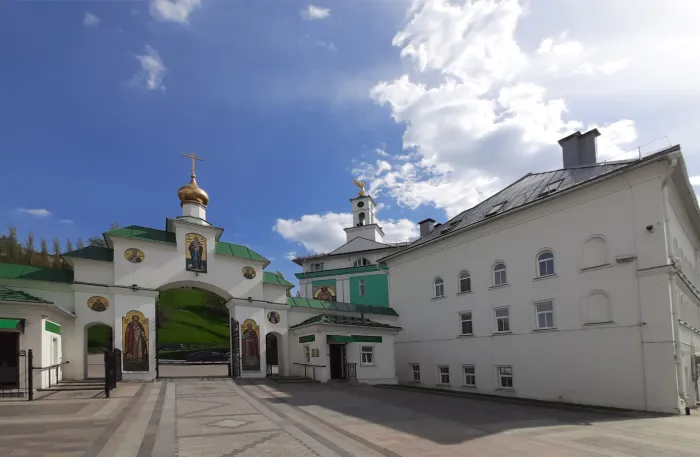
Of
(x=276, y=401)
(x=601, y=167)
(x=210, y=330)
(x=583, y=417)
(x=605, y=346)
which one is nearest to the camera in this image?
(x=583, y=417)

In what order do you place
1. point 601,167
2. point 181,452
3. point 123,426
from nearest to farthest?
1. point 181,452
2. point 123,426
3. point 601,167

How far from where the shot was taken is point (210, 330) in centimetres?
6203

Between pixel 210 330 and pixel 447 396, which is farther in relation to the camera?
pixel 210 330

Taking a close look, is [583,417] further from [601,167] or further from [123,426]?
[123,426]

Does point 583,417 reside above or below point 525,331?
below

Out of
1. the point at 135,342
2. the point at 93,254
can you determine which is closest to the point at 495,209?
the point at 135,342

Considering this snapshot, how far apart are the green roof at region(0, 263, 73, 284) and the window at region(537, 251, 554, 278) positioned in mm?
22055

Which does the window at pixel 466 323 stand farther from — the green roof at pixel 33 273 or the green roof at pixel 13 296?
the green roof at pixel 33 273

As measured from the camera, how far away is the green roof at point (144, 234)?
78.6 ft

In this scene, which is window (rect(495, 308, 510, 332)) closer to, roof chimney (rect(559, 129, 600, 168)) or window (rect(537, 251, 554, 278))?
window (rect(537, 251, 554, 278))

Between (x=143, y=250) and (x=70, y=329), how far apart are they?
501cm

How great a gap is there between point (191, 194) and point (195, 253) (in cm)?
387

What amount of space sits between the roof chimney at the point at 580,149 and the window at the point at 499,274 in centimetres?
605

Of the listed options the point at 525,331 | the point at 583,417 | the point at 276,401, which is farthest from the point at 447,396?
the point at 276,401
